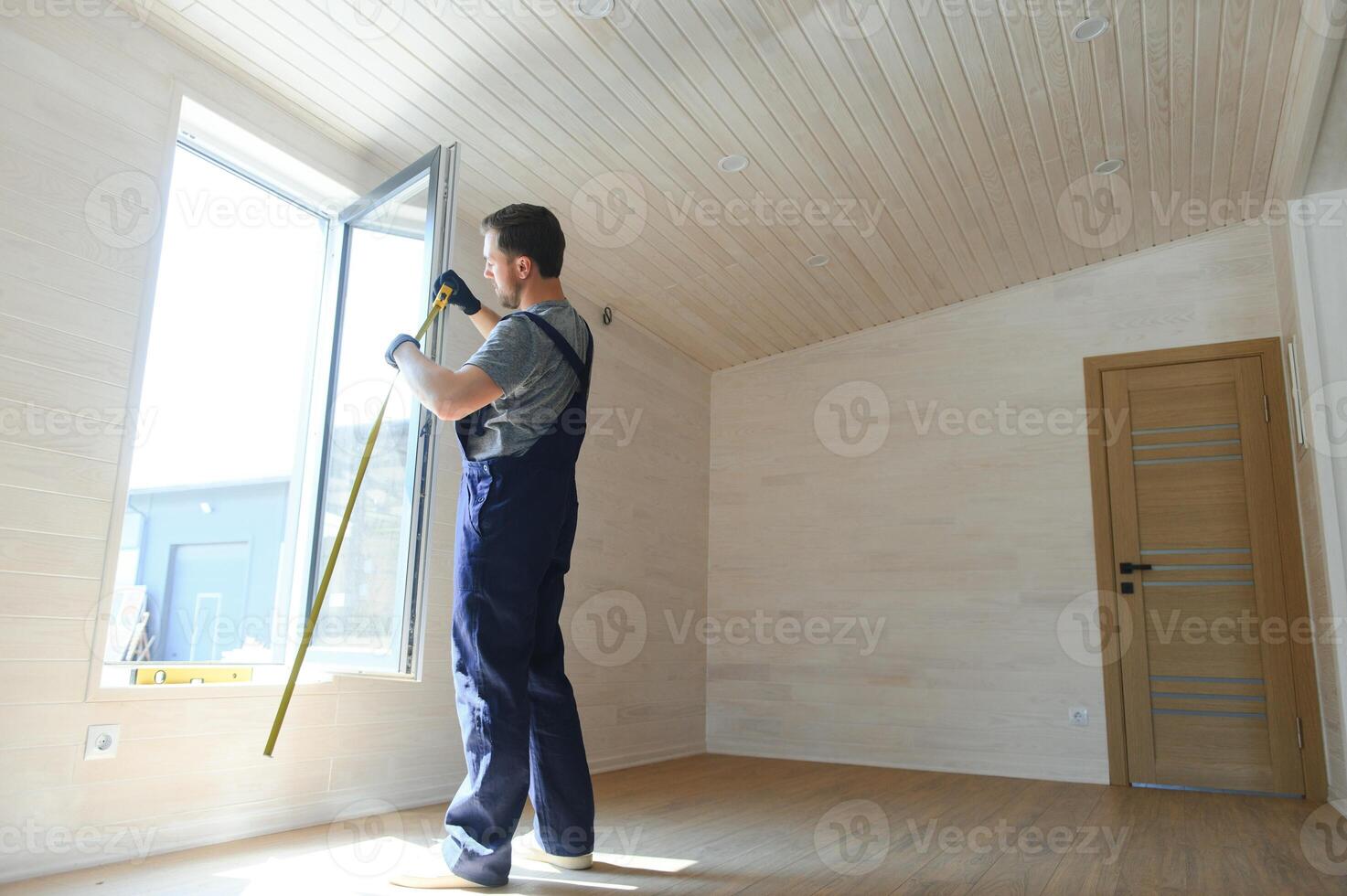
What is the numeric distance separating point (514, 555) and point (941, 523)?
333 cm

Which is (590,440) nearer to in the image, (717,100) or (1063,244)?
(717,100)

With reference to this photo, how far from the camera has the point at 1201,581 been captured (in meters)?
4.30

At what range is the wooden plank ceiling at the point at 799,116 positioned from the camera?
9.23 ft

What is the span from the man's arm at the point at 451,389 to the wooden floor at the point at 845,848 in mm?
1059

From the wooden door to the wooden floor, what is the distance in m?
0.25

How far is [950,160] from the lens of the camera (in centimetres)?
368

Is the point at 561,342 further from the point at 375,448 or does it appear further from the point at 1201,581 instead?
the point at 1201,581

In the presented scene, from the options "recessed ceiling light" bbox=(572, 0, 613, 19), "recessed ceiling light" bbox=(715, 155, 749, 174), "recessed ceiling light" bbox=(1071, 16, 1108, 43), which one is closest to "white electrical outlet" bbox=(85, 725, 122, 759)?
"recessed ceiling light" bbox=(572, 0, 613, 19)

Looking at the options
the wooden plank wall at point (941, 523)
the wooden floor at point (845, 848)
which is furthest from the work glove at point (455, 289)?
the wooden plank wall at point (941, 523)

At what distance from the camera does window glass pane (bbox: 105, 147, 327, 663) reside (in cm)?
316

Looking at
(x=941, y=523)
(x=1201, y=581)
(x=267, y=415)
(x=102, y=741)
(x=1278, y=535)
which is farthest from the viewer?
(x=941, y=523)

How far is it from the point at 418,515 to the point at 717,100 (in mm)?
1753

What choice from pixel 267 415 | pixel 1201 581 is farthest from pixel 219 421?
pixel 1201 581

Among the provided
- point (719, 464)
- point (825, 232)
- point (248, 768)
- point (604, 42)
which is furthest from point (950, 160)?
point (248, 768)
